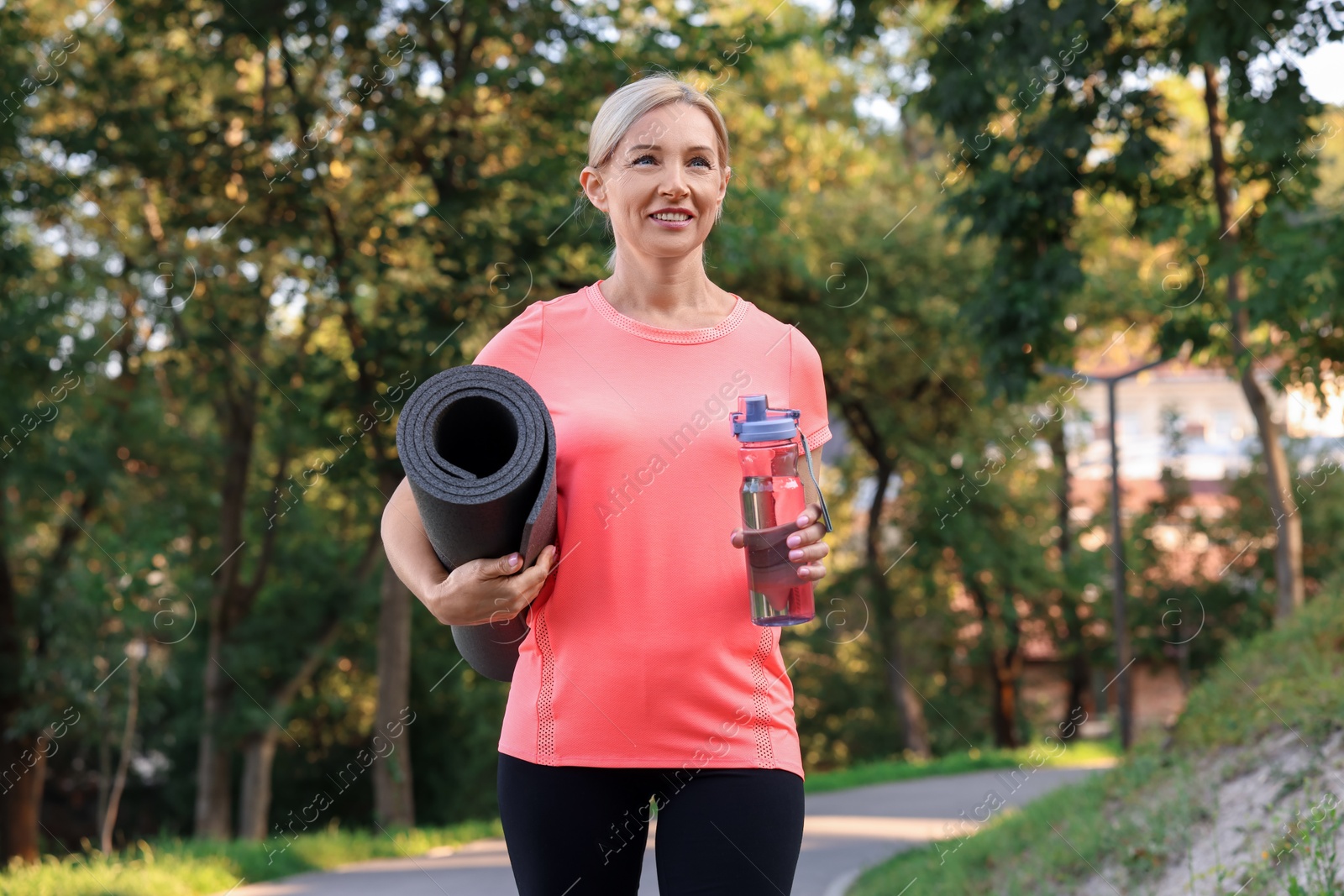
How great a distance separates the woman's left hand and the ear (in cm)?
66

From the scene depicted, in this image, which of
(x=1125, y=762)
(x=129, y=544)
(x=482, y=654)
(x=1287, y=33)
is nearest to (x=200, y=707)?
(x=129, y=544)

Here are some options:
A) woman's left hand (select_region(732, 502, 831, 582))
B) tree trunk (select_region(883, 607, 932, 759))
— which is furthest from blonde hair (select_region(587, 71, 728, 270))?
tree trunk (select_region(883, 607, 932, 759))

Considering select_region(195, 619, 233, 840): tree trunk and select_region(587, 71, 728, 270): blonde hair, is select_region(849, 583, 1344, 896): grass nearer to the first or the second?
select_region(587, 71, 728, 270): blonde hair

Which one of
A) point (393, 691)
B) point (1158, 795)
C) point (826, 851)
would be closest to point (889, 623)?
point (393, 691)

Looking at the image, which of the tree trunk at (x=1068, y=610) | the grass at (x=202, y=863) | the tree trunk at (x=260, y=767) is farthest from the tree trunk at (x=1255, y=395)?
the tree trunk at (x=260, y=767)

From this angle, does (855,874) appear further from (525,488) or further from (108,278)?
(108,278)

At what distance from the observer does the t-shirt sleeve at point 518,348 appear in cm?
223

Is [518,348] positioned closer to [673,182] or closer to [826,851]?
[673,182]

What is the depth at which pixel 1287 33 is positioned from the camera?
27.1 ft

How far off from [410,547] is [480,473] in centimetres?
18

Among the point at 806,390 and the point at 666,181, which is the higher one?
the point at 666,181

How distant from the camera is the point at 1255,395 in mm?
10828

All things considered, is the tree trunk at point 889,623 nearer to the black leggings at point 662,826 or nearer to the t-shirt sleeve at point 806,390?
the t-shirt sleeve at point 806,390

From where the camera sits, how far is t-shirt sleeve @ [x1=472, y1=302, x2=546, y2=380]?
2.23 meters
